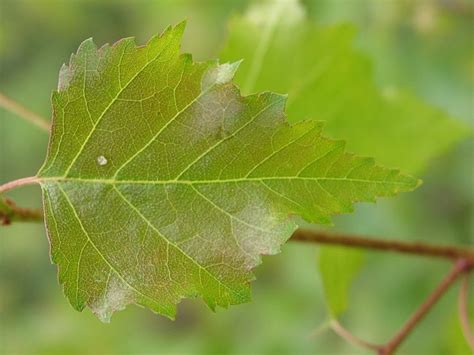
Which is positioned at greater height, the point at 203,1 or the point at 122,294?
the point at 122,294

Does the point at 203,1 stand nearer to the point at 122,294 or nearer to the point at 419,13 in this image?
the point at 419,13

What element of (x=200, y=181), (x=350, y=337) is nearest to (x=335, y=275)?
(x=350, y=337)

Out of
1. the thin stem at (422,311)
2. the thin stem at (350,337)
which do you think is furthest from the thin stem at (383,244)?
the thin stem at (350,337)

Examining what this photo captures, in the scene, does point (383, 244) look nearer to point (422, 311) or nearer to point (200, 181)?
point (422, 311)

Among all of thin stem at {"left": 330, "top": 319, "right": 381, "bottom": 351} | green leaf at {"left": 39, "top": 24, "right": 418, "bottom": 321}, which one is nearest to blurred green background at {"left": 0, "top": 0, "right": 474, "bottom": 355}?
thin stem at {"left": 330, "top": 319, "right": 381, "bottom": 351}

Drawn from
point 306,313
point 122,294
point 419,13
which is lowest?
point 306,313

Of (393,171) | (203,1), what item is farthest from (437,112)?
(203,1)
